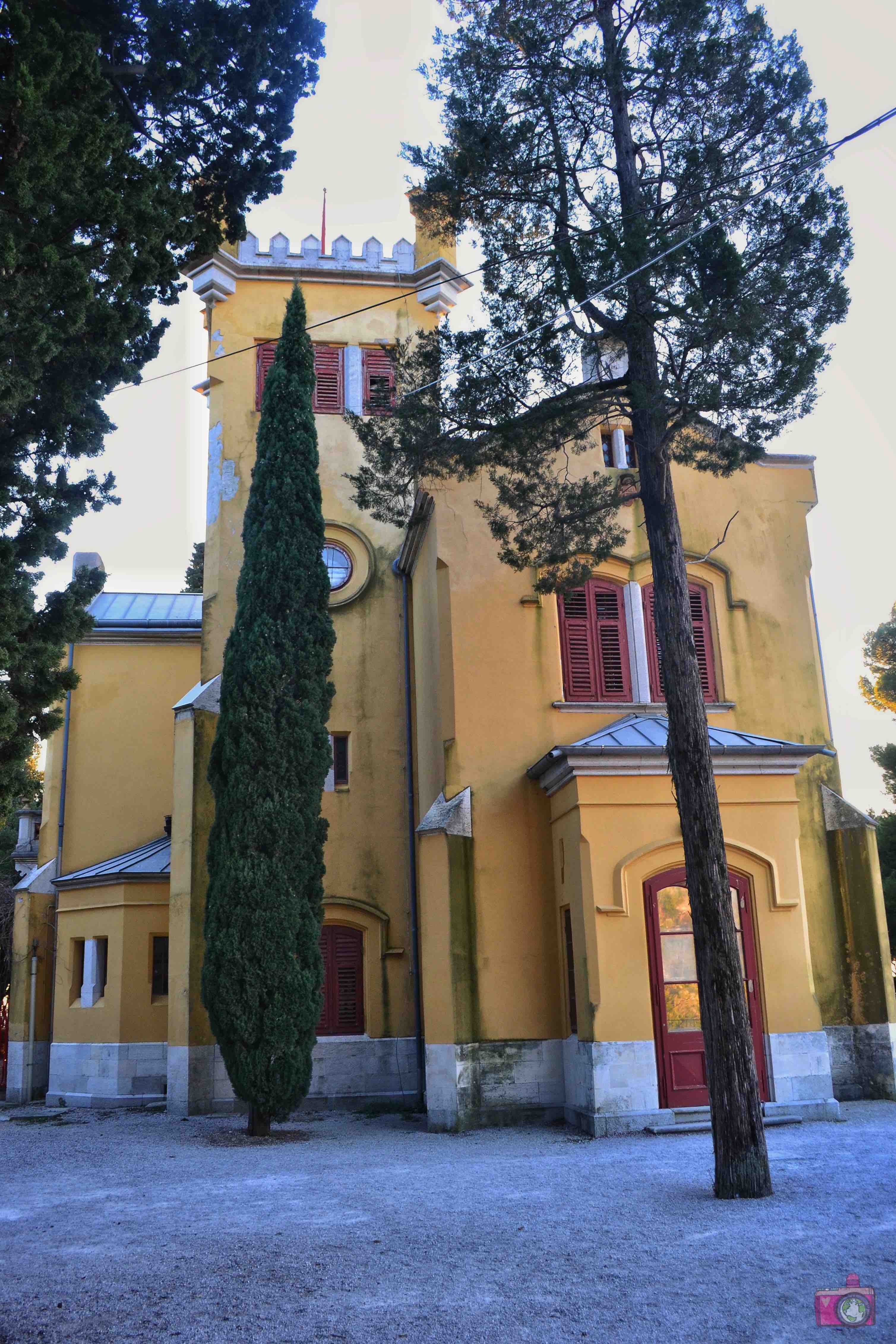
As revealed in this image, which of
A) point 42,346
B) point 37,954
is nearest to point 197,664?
point 37,954

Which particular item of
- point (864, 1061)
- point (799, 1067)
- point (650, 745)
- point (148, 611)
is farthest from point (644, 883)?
point (148, 611)

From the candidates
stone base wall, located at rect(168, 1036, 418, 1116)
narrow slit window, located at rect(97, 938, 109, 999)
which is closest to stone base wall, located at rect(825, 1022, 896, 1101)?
stone base wall, located at rect(168, 1036, 418, 1116)

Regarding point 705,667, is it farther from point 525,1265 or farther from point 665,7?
point 525,1265

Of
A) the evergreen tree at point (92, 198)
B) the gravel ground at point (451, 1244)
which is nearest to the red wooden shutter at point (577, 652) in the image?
the gravel ground at point (451, 1244)

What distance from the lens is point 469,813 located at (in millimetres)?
13453

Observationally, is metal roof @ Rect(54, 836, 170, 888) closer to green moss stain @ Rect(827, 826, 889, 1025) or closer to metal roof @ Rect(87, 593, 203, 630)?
metal roof @ Rect(87, 593, 203, 630)

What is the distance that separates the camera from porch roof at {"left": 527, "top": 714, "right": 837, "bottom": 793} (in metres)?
12.3

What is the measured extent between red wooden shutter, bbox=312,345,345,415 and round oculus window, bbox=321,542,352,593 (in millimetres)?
2426

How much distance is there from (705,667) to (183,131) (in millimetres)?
9498

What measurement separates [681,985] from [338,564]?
9169 millimetres

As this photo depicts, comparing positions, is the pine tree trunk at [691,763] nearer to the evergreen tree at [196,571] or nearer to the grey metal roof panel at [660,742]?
the grey metal roof panel at [660,742]

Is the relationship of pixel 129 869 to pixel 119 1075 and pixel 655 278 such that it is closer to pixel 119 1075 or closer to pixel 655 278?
pixel 119 1075

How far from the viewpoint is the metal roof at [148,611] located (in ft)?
68.9

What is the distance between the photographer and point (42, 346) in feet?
22.7
